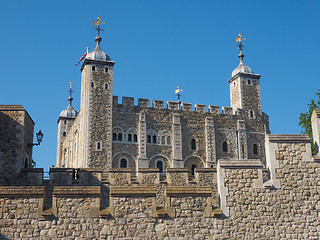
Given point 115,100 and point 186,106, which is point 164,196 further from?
point 186,106

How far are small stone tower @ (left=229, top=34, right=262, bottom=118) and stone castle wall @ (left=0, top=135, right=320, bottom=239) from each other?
120 ft

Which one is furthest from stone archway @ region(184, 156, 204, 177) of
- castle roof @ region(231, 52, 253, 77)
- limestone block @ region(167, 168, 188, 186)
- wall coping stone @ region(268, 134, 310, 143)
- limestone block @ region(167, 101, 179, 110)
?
wall coping stone @ region(268, 134, 310, 143)

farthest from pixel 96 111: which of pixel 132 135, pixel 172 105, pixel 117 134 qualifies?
pixel 172 105

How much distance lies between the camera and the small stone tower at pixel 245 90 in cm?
4869

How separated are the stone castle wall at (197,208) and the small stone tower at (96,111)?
28.5 m

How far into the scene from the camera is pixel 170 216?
427 inches

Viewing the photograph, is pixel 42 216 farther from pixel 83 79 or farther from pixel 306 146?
pixel 83 79

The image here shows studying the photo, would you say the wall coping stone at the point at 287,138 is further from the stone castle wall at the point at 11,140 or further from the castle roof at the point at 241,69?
the castle roof at the point at 241,69

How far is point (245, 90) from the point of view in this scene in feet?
162

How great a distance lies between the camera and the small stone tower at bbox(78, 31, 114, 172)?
4006cm

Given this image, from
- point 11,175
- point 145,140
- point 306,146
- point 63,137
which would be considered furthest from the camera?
point 63,137

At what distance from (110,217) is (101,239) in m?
0.51

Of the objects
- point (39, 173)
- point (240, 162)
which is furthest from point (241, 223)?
point (39, 173)

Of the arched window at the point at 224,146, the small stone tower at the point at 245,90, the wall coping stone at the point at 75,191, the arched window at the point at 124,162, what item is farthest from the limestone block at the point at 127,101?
the wall coping stone at the point at 75,191
